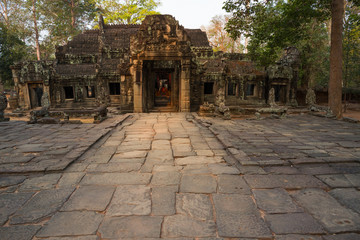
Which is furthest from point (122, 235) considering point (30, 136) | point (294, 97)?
point (294, 97)

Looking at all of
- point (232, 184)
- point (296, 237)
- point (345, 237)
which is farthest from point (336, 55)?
point (296, 237)

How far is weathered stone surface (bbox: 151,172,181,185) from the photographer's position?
10.5 feet

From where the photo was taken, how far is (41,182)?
10.7ft

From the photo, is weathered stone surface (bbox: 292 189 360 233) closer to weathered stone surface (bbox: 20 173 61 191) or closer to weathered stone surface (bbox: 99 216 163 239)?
weathered stone surface (bbox: 99 216 163 239)

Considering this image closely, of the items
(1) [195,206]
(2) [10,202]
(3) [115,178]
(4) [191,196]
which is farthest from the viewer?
(3) [115,178]

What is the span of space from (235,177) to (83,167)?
2818 millimetres

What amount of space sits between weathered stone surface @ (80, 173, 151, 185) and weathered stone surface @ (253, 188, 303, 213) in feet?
5.57

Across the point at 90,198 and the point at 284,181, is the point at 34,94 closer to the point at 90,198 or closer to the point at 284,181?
the point at 90,198

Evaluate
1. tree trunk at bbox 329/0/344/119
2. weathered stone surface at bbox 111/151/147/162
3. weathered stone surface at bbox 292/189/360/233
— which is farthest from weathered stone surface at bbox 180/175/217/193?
tree trunk at bbox 329/0/344/119

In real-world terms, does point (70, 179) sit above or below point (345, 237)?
above

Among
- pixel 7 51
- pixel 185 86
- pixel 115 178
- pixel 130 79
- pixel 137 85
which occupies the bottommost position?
pixel 115 178

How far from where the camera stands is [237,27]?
10.7m

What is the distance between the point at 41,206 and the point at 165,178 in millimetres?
1733

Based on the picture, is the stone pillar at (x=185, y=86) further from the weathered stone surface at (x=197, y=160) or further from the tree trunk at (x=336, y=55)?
the weathered stone surface at (x=197, y=160)
